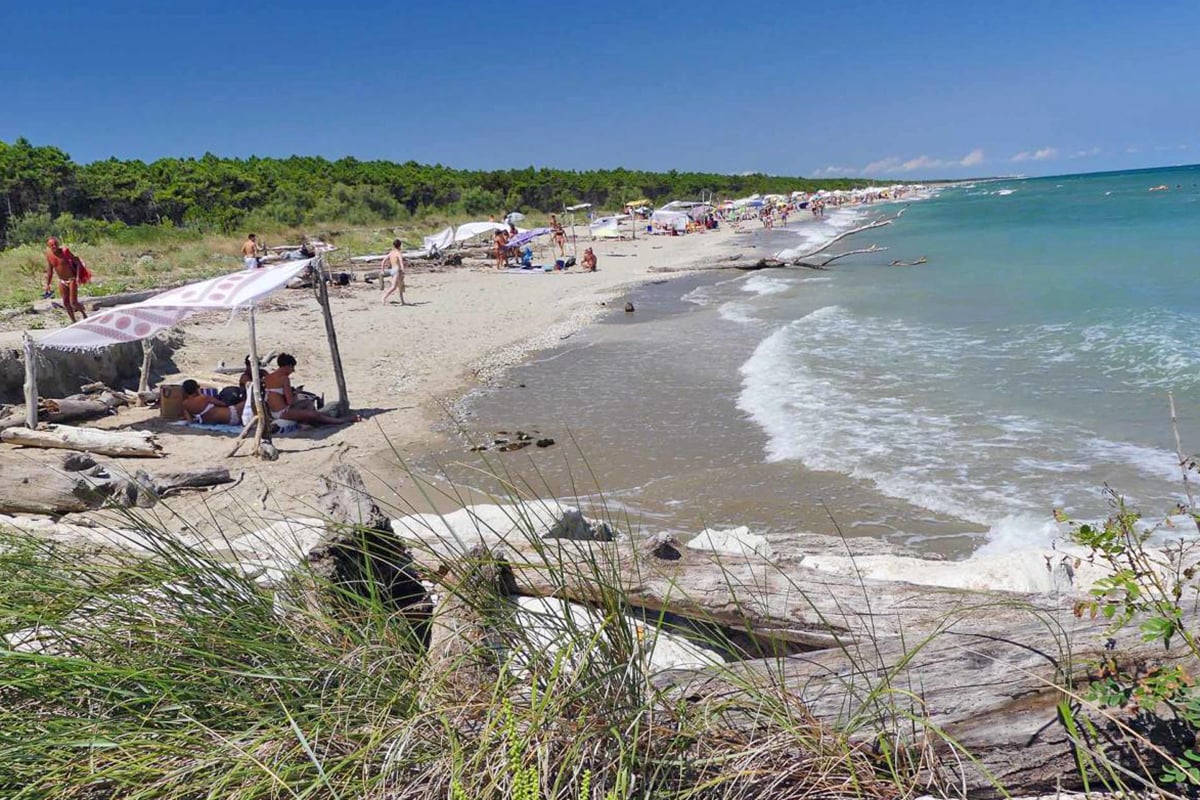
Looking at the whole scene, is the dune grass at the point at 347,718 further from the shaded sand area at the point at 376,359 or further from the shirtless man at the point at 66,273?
the shirtless man at the point at 66,273

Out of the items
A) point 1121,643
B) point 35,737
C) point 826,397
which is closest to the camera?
point 35,737

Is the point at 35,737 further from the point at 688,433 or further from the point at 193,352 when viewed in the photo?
the point at 193,352

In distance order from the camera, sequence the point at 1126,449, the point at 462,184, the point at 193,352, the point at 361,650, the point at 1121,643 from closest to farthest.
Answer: the point at 361,650 → the point at 1121,643 → the point at 1126,449 → the point at 193,352 → the point at 462,184

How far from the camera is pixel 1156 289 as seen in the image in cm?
1894

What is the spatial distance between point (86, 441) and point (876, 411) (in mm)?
8397

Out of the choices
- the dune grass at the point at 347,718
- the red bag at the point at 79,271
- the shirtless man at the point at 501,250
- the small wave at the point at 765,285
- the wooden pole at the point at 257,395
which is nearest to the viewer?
the dune grass at the point at 347,718

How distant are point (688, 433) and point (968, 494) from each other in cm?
308

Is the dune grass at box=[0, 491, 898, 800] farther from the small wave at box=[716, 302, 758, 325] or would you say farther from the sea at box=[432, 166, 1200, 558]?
the small wave at box=[716, 302, 758, 325]

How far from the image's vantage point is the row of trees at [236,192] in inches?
1179

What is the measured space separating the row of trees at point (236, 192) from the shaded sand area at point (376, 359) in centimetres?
1331

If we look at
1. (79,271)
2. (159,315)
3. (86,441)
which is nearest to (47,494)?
(86,441)

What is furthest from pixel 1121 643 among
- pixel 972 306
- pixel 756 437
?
pixel 972 306

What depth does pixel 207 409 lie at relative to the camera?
9.12 meters

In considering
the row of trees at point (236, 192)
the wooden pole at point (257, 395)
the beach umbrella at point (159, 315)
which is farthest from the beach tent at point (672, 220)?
the wooden pole at point (257, 395)
